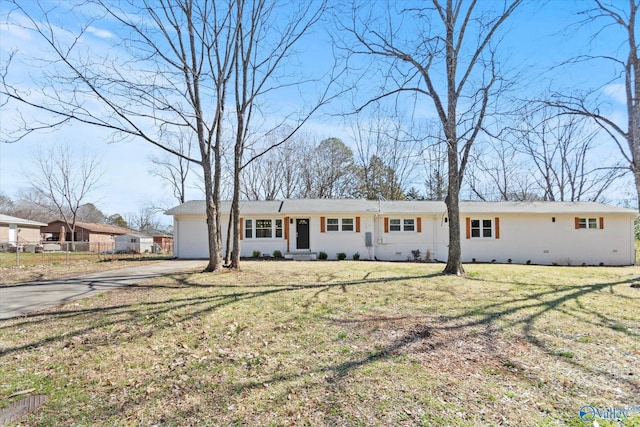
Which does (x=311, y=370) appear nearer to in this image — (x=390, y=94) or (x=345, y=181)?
(x=390, y=94)

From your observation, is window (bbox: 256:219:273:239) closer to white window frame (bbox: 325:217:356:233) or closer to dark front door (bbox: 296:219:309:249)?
dark front door (bbox: 296:219:309:249)

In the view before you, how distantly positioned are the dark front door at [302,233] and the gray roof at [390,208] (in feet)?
2.40

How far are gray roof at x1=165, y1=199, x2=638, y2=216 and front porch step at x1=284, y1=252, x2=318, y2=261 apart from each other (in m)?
2.18

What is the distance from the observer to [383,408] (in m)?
3.18

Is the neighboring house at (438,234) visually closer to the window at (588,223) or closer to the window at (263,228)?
the window at (588,223)

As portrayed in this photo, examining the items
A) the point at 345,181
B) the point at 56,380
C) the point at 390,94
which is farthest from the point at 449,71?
the point at 345,181

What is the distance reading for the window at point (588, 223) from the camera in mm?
18438

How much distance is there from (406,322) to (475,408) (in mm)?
2629

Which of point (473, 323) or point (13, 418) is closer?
point (13, 418)

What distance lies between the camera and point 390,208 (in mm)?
19125

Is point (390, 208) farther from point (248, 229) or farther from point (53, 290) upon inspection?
point (53, 290)

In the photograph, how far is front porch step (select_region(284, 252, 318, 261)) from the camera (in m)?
17.7

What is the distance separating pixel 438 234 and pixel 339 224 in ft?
17.7

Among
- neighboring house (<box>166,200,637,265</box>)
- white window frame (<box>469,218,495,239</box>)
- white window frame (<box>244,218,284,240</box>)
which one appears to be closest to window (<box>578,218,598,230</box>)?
neighboring house (<box>166,200,637,265</box>)
